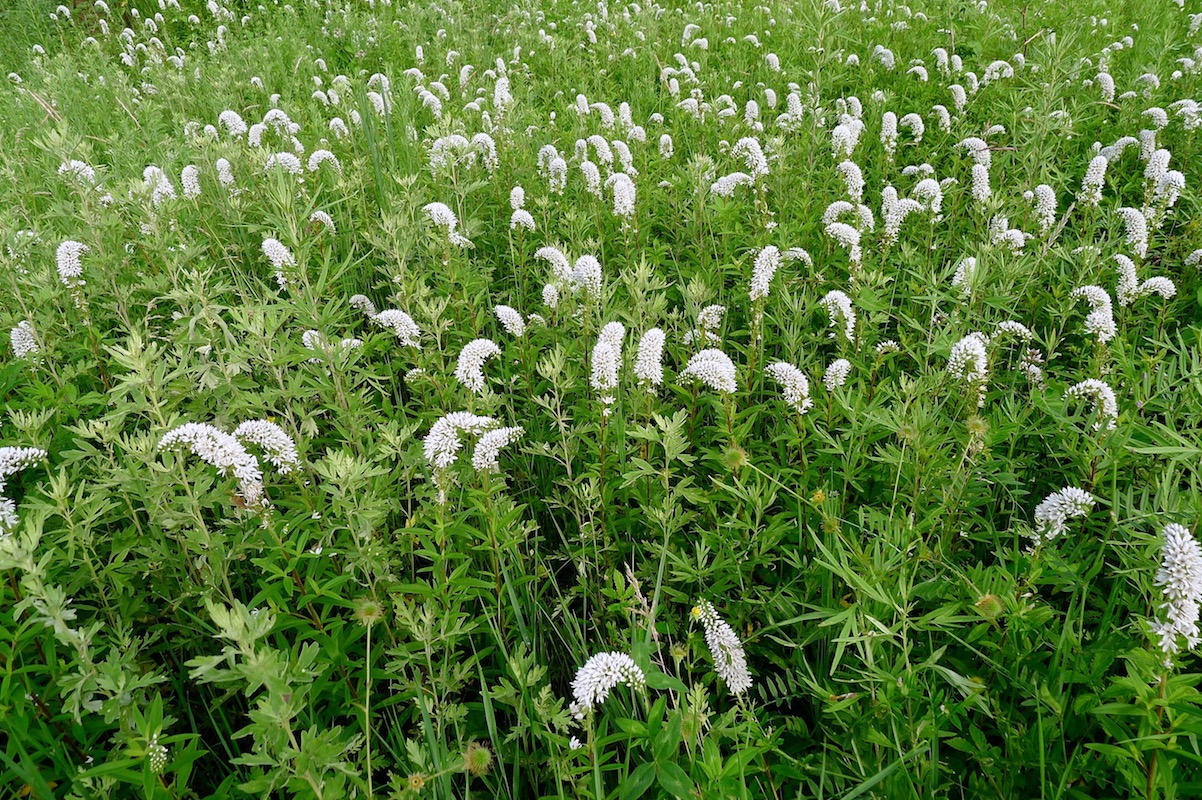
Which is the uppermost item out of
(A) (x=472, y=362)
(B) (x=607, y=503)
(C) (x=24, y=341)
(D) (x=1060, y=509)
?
(A) (x=472, y=362)

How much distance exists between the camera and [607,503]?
2.36m

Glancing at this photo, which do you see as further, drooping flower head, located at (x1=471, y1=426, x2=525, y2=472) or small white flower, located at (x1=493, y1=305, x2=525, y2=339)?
small white flower, located at (x1=493, y1=305, x2=525, y2=339)

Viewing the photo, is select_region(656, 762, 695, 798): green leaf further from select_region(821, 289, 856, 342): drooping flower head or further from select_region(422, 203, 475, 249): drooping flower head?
select_region(422, 203, 475, 249): drooping flower head

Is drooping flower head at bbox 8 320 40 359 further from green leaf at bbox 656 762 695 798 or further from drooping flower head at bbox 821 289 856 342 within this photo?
drooping flower head at bbox 821 289 856 342

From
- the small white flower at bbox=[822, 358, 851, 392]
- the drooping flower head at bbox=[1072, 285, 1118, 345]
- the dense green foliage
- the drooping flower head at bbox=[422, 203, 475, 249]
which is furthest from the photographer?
the drooping flower head at bbox=[422, 203, 475, 249]

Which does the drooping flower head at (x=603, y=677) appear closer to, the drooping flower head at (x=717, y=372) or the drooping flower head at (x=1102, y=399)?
the drooping flower head at (x=717, y=372)

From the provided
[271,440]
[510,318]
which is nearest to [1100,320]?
[510,318]

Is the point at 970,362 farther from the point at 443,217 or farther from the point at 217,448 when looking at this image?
the point at 217,448

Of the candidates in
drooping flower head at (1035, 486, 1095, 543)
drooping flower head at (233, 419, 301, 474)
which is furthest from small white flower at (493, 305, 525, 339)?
drooping flower head at (1035, 486, 1095, 543)

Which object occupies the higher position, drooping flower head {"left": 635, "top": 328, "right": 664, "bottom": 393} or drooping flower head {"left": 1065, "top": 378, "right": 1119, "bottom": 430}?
drooping flower head {"left": 635, "top": 328, "right": 664, "bottom": 393}

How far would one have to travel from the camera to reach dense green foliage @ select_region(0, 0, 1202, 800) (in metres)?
1.69

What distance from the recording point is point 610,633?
2.03 metres

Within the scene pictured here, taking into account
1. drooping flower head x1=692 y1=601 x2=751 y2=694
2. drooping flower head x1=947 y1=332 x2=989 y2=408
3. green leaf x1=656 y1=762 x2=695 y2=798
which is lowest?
drooping flower head x1=692 y1=601 x2=751 y2=694

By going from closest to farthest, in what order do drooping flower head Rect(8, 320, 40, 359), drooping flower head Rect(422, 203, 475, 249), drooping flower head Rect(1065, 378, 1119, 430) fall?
drooping flower head Rect(1065, 378, 1119, 430), drooping flower head Rect(8, 320, 40, 359), drooping flower head Rect(422, 203, 475, 249)
